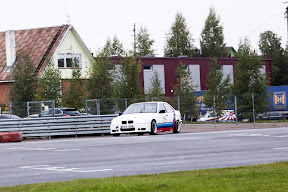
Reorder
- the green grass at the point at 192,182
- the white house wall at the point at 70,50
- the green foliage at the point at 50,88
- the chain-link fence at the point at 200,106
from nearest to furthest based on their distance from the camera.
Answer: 1. the green grass at the point at 192,182
2. the chain-link fence at the point at 200,106
3. the green foliage at the point at 50,88
4. the white house wall at the point at 70,50

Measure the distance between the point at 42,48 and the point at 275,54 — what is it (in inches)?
2200

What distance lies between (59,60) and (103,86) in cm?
1570

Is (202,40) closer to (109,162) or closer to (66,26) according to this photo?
(66,26)

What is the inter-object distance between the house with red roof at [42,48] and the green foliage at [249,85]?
16.5 meters

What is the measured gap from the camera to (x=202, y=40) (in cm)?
10481

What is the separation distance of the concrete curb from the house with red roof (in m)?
25.4

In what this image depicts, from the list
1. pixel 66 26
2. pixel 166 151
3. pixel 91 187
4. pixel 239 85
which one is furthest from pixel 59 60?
pixel 91 187

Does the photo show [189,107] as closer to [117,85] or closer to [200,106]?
[200,106]

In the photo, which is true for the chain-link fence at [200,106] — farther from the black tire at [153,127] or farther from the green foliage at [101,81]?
the black tire at [153,127]

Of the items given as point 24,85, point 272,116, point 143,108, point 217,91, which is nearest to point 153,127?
point 143,108

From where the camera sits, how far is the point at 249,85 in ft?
144

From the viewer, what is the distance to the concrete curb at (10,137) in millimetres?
29031

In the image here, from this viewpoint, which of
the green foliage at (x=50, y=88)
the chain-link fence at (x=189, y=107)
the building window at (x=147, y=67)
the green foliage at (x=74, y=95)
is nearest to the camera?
the chain-link fence at (x=189, y=107)

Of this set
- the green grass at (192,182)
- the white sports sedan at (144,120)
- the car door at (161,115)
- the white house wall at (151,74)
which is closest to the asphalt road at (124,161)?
the green grass at (192,182)
